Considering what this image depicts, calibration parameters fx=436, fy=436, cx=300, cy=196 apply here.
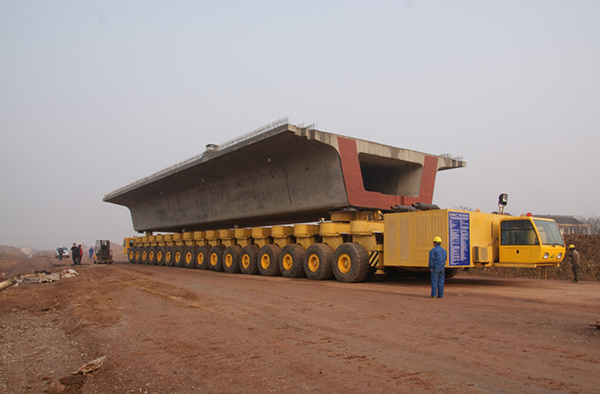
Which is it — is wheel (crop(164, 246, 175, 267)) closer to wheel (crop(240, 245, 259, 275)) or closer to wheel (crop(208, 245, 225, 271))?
wheel (crop(208, 245, 225, 271))

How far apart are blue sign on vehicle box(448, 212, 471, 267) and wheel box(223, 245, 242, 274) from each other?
423 inches

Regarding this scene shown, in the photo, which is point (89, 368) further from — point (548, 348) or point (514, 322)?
point (514, 322)

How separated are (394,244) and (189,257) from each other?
15233mm

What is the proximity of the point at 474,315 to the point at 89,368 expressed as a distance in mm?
5964

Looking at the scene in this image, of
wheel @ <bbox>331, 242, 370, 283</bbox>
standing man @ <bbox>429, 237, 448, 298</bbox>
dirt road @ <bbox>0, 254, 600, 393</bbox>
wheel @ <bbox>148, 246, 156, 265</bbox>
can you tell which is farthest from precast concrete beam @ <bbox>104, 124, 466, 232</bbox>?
dirt road @ <bbox>0, 254, 600, 393</bbox>

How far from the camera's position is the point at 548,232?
12797 millimetres

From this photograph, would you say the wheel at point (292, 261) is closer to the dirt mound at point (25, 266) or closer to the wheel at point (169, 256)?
the wheel at point (169, 256)

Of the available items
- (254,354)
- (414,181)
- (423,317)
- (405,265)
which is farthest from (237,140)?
(254,354)

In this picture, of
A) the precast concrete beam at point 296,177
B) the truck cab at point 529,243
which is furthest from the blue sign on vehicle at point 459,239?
the precast concrete beam at point 296,177

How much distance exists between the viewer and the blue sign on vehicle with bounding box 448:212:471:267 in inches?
485

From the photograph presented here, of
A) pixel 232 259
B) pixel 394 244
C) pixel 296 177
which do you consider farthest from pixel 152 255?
pixel 394 244

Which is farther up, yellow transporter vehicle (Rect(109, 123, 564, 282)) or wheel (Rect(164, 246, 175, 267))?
yellow transporter vehicle (Rect(109, 123, 564, 282))

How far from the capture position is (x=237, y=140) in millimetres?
18547

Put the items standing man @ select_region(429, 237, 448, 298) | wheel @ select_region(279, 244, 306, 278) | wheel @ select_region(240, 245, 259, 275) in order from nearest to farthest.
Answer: standing man @ select_region(429, 237, 448, 298)
wheel @ select_region(279, 244, 306, 278)
wheel @ select_region(240, 245, 259, 275)
